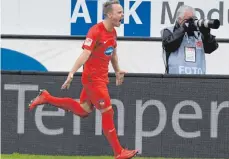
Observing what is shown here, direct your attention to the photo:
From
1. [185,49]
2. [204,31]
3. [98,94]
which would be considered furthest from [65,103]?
[204,31]

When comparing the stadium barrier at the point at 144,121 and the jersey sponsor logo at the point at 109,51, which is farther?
the stadium barrier at the point at 144,121

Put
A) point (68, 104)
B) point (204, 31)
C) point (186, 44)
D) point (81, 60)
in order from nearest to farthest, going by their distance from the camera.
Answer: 1. point (81, 60)
2. point (68, 104)
3. point (204, 31)
4. point (186, 44)

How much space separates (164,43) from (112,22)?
1.20 metres

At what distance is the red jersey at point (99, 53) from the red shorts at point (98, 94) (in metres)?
0.05

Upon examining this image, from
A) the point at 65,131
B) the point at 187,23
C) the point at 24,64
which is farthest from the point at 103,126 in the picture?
the point at 24,64

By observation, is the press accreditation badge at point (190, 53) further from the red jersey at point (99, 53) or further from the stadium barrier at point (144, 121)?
the red jersey at point (99, 53)

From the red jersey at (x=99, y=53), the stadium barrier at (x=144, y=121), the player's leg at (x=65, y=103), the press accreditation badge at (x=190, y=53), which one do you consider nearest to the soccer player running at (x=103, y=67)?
the red jersey at (x=99, y=53)

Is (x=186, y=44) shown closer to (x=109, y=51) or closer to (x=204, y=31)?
(x=204, y=31)

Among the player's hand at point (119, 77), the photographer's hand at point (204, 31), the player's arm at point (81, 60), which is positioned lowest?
the player's hand at point (119, 77)

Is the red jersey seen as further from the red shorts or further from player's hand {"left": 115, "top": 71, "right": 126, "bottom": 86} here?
player's hand {"left": 115, "top": 71, "right": 126, "bottom": 86}

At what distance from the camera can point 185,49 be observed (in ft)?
36.7

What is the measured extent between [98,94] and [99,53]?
0.42 m

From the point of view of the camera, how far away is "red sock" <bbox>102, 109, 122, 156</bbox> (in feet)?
33.1

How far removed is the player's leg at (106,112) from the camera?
33.1 feet
